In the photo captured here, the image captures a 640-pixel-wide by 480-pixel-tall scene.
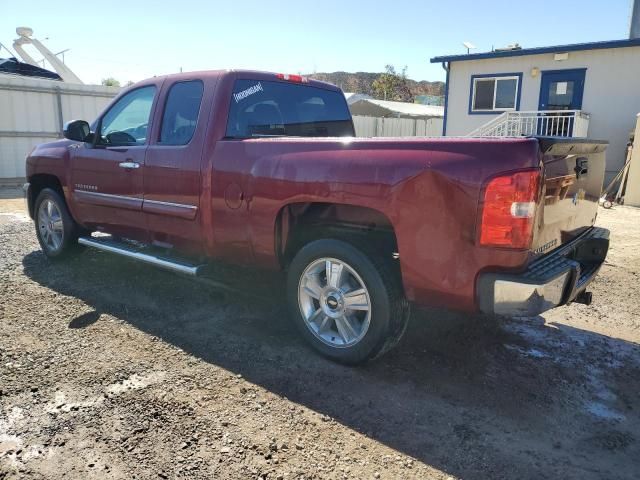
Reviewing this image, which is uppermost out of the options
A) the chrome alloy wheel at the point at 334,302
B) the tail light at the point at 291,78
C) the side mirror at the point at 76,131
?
the tail light at the point at 291,78

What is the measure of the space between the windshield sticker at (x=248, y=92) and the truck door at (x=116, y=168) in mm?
1018

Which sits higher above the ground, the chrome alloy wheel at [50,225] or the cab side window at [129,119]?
the cab side window at [129,119]

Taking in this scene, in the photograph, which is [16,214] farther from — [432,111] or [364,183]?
[432,111]

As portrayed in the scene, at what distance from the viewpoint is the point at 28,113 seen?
14.1 meters

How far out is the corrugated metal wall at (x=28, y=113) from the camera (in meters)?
13.8

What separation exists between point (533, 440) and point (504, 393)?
513 mm

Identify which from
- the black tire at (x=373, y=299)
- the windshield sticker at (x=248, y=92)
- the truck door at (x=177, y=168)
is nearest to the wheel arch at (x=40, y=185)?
the truck door at (x=177, y=168)

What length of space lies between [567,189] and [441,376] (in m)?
1.48

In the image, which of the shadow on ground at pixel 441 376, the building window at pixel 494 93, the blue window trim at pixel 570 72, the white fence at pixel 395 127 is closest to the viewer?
the shadow on ground at pixel 441 376

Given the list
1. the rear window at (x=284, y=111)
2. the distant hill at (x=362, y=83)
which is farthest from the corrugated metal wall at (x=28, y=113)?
A: the distant hill at (x=362, y=83)

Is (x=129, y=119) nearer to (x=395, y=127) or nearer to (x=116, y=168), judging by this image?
(x=116, y=168)

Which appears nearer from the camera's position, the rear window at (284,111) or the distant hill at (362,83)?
the rear window at (284,111)

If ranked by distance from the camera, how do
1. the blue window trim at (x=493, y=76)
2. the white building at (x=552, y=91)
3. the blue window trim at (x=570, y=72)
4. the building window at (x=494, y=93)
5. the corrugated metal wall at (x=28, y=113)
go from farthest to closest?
the building window at (x=494, y=93) → the blue window trim at (x=493, y=76) → the blue window trim at (x=570, y=72) → the white building at (x=552, y=91) → the corrugated metal wall at (x=28, y=113)

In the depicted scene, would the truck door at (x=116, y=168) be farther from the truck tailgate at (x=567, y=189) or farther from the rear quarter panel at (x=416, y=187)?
the truck tailgate at (x=567, y=189)
